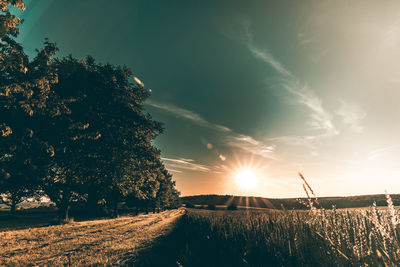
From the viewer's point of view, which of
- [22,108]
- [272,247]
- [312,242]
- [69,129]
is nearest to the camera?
[312,242]

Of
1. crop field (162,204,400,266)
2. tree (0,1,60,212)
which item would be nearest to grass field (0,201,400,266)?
crop field (162,204,400,266)

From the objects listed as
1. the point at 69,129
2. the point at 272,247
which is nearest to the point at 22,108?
the point at 69,129

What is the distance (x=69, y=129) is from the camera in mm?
17656

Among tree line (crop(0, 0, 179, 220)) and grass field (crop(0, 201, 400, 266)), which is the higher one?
tree line (crop(0, 0, 179, 220))

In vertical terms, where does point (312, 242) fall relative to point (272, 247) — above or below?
→ above

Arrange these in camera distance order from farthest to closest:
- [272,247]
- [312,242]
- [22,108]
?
[22,108]
[272,247]
[312,242]

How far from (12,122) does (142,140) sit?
10.9 metres

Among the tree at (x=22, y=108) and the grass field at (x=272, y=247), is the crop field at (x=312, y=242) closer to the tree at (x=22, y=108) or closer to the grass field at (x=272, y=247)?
the grass field at (x=272, y=247)

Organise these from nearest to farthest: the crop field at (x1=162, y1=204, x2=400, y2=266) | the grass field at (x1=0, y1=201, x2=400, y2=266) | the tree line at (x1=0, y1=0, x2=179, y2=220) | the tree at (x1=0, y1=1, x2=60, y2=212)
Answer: the crop field at (x1=162, y1=204, x2=400, y2=266)
the grass field at (x1=0, y1=201, x2=400, y2=266)
the tree at (x1=0, y1=1, x2=60, y2=212)
the tree line at (x1=0, y1=0, x2=179, y2=220)

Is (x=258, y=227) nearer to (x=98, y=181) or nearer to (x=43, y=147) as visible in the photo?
(x=43, y=147)

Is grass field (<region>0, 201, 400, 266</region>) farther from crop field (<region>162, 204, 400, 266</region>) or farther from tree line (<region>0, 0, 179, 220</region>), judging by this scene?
tree line (<region>0, 0, 179, 220</region>)

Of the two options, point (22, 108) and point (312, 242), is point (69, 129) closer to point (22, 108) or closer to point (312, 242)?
point (22, 108)

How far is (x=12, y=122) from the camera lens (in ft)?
51.5

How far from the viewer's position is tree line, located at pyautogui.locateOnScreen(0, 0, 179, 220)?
50.3ft
